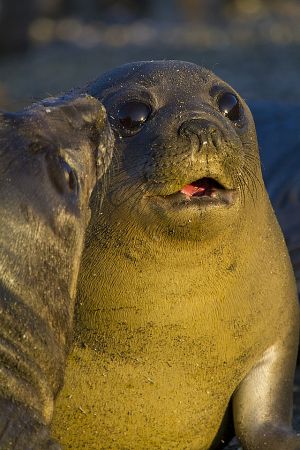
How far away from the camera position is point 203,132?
5.89m

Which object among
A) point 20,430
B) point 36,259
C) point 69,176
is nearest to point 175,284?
point 69,176

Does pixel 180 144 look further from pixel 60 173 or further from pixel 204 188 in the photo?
pixel 60 173

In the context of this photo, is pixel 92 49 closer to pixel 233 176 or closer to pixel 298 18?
pixel 298 18

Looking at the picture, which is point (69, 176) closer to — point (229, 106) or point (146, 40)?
point (229, 106)

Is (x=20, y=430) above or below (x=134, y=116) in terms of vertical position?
below

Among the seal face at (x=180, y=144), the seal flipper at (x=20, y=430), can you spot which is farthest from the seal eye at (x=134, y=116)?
the seal flipper at (x=20, y=430)

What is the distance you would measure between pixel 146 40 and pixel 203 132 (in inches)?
845

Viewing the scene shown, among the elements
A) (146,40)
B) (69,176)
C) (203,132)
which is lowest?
(146,40)

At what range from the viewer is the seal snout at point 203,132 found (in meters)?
5.88

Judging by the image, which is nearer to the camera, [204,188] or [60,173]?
[60,173]

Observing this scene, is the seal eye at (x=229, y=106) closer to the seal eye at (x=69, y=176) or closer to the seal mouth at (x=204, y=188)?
the seal mouth at (x=204, y=188)

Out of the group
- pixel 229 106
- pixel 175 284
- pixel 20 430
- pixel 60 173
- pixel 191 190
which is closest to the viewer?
pixel 20 430

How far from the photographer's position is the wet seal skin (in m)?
4.90

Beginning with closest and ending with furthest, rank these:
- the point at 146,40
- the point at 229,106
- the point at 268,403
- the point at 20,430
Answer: the point at 20,430 → the point at 229,106 → the point at 268,403 → the point at 146,40
